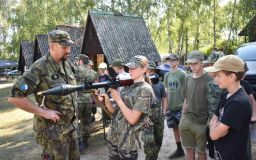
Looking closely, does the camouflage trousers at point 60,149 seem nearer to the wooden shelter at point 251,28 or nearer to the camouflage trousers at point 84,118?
the camouflage trousers at point 84,118

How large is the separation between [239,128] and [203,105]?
7.09ft

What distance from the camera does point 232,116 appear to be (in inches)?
113

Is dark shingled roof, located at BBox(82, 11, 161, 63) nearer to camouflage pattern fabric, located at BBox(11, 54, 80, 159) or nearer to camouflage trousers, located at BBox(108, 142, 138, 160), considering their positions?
camouflage pattern fabric, located at BBox(11, 54, 80, 159)

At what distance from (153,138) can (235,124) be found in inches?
107

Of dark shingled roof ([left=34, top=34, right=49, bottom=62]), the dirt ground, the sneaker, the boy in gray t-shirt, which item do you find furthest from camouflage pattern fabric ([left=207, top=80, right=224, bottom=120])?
dark shingled roof ([left=34, top=34, right=49, bottom=62])

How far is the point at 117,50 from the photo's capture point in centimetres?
1938

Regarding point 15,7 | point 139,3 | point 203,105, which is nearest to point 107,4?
point 139,3

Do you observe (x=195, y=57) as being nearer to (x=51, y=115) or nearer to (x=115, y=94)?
(x=115, y=94)

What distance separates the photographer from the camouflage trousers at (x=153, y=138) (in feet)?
17.7

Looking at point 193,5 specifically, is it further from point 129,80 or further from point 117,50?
point 129,80

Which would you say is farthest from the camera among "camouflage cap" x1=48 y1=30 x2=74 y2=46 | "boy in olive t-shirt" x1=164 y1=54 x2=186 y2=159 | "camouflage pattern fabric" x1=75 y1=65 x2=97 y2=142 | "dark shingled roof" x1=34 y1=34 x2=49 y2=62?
"dark shingled roof" x1=34 y1=34 x2=49 y2=62

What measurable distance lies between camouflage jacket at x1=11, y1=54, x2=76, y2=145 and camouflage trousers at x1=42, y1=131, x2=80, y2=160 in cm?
7

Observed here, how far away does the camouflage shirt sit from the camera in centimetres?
359

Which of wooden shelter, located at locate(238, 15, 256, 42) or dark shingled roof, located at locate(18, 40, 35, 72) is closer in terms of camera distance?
wooden shelter, located at locate(238, 15, 256, 42)
